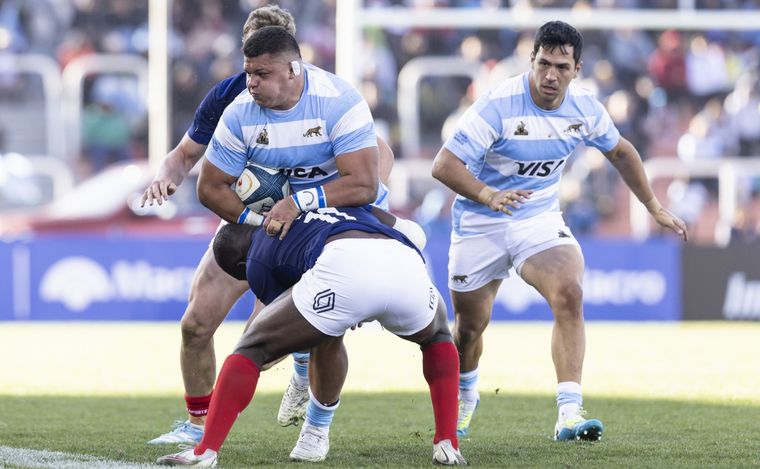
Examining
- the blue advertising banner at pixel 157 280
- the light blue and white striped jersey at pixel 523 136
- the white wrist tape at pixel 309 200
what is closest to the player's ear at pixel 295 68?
the white wrist tape at pixel 309 200

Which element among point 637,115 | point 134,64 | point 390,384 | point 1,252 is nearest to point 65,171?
point 134,64

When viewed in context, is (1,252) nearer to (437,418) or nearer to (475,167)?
(475,167)

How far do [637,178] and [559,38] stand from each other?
1.12 meters

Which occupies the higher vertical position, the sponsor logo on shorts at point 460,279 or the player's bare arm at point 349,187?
the player's bare arm at point 349,187

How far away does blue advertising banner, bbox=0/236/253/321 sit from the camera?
16.3 meters

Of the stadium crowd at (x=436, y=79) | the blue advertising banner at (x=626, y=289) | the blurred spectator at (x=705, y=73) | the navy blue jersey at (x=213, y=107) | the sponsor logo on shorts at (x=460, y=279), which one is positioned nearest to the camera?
the navy blue jersey at (x=213, y=107)

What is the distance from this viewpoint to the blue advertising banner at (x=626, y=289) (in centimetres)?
1662

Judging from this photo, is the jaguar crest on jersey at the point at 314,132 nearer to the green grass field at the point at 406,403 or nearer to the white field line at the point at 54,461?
the green grass field at the point at 406,403

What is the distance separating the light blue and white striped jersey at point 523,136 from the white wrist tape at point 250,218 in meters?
1.42

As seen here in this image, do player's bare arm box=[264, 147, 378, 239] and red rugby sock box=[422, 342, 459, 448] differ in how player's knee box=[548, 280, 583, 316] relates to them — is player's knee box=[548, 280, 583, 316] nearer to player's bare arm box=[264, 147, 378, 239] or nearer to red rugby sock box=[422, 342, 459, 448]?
red rugby sock box=[422, 342, 459, 448]

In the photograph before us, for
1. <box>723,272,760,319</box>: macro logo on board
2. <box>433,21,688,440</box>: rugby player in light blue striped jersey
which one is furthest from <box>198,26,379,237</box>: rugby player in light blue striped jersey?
<box>723,272,760,319</box>: macro logo on board

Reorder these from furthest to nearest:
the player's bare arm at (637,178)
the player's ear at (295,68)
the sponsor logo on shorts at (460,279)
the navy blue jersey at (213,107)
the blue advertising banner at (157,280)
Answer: the blue advertising banner at (157,280)
the sponsor logo on shorts at (460,279)
the player's bare arm at (637,178)
the navy blue jersey at (213,107)
the player's ear at (295,68)

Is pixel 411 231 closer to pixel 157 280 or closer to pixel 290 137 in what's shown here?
pixel 290 137

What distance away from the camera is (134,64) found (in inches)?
799
